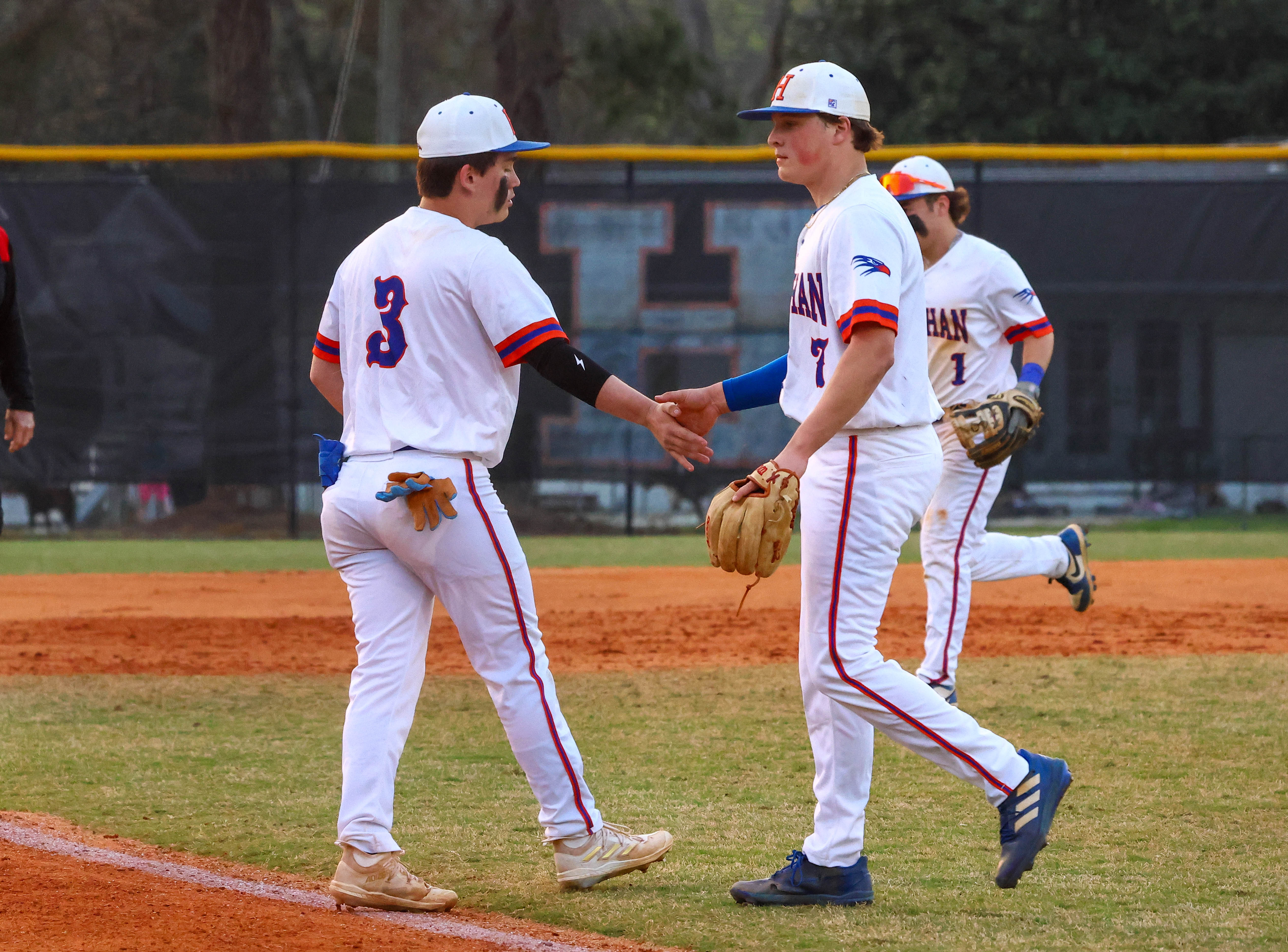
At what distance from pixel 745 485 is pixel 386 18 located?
17.4 metres

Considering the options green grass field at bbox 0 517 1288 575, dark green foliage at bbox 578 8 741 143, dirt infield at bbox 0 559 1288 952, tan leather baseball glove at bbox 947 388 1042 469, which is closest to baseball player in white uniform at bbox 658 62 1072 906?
dirt infield at bbox 0 559 1288 952

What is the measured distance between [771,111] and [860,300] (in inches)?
22.0

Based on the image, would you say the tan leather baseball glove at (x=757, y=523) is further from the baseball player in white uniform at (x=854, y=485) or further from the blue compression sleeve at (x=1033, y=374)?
the blue compression sleeve at (x=1033, y=374)

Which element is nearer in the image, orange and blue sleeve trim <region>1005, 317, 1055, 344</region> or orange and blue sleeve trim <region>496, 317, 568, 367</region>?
orange and blue sleeve trim <region>496, 317, 568, 367</region>

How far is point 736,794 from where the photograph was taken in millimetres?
4453

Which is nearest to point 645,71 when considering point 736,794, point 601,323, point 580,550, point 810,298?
point 601,323

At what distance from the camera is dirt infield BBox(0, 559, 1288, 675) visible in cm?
712

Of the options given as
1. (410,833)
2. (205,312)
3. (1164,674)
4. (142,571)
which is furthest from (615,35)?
(410,833)

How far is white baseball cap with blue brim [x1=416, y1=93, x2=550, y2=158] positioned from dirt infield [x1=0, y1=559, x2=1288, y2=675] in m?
3.71

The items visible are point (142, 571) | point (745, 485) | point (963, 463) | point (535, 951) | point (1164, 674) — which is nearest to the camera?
point (535, 951)

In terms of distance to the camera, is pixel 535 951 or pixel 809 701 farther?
pixel 809 701

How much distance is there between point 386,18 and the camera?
757 inches

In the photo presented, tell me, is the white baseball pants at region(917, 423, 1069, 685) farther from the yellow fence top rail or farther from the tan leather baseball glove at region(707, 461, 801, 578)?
the yellow fence top rail

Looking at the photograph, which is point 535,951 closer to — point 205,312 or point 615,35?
point 205,312
